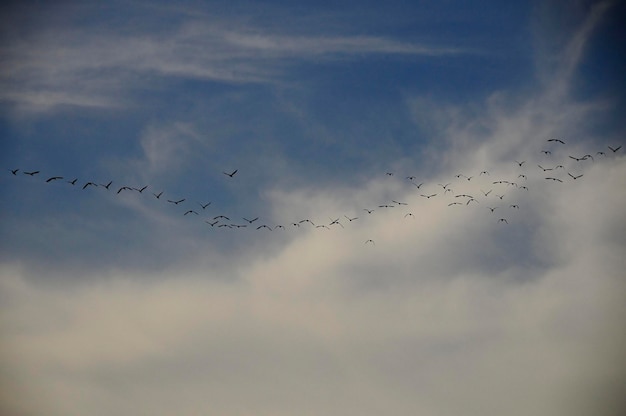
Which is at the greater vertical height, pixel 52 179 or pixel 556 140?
pixel 556 140

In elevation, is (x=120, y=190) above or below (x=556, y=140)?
below

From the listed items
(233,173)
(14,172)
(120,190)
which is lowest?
(14,172)

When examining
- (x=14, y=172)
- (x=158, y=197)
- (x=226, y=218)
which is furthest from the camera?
(x=226, y=218)

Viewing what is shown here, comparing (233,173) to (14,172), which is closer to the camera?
(14,172)

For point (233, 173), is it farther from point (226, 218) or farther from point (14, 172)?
point (14, 172)

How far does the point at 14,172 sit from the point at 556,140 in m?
71.0

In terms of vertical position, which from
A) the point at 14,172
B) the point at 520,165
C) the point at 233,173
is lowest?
the point at 14,172

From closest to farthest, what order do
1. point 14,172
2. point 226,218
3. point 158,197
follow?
point 14,172
point 158,197
point 226,218

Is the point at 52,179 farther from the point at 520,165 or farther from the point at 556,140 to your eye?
the point at 556,140

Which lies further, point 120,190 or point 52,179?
point 120,190

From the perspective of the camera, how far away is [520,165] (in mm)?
55250

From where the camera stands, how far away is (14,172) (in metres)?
45.8

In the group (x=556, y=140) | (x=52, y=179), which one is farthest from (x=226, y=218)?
(x=556, y=140)

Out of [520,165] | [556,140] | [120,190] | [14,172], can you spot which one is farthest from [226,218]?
[556,140]
